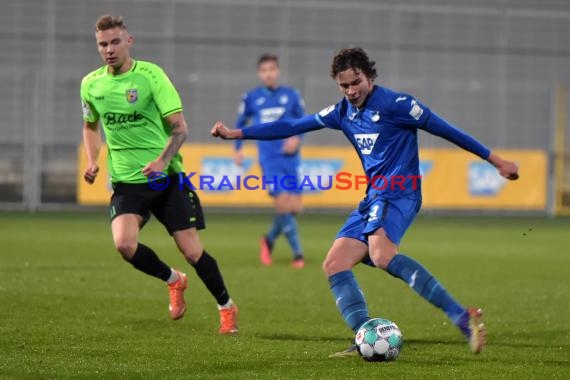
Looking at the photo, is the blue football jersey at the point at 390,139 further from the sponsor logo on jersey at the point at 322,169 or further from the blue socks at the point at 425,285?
the sponsor logo on jersey at the point at 322,169

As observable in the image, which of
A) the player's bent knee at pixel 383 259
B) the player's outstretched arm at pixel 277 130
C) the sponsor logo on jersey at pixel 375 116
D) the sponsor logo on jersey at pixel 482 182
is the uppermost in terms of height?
the sponsor logo on jersey at pixel 375 116

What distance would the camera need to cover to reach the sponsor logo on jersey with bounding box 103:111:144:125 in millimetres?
7789

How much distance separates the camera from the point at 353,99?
7.02m

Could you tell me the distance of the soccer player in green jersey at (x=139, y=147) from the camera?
7.72 metres

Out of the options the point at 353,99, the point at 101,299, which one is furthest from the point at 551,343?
the point at 101,299

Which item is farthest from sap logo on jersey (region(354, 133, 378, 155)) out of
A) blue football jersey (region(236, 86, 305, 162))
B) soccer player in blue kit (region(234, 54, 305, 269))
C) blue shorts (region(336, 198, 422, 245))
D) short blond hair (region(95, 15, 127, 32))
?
blue football jersey (region(236, 86, 305, 162))

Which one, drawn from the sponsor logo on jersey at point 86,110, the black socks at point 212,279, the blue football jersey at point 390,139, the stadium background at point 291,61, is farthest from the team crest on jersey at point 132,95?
the stadium background at point 291,61

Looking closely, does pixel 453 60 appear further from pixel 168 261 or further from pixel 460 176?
pixel 168 261

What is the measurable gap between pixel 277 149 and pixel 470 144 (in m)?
7.19

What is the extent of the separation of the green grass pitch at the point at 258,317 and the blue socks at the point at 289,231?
0.29 m

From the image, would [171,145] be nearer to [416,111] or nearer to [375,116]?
[375,116]

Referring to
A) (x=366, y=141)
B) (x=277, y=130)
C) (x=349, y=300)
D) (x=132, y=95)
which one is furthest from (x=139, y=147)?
(x=349, y=300)

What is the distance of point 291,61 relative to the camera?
29.6 meters

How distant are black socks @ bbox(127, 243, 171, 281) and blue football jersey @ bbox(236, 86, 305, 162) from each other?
18.5ft
